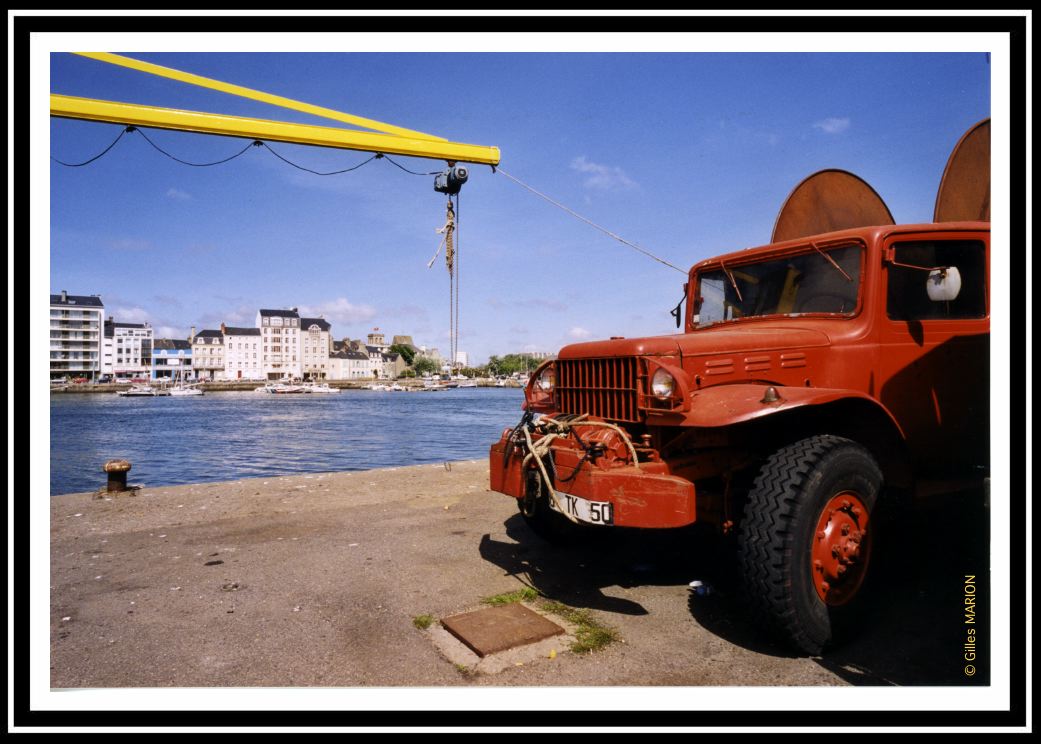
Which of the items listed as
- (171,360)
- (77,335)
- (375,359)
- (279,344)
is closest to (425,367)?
(375,359)

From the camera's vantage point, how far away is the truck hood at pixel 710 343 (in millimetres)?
3779

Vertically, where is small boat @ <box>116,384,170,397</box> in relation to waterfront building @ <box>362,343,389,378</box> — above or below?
below

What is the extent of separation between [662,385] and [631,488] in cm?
69

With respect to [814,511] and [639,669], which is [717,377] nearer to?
[814,511]

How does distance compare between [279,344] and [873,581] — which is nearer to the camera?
[873,581]

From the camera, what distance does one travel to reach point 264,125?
30.7ft

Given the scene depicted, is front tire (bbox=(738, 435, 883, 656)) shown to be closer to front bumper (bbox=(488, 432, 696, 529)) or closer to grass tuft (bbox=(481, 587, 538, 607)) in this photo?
front bumper (bbox=(488, 432, 696, 529))

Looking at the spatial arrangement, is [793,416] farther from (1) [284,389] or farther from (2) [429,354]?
(2) [429,354]

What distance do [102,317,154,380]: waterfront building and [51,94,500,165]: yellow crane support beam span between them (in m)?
114

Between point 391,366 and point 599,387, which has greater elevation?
point 391,366

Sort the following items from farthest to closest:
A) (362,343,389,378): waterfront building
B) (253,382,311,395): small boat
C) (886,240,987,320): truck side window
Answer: (362,343,389,378): waterfront building
(253,382,311,395): small boat
(886,240,987,320): truck side window

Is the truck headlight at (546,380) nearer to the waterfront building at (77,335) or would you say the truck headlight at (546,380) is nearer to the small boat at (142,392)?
the waterfront building at (77,335)

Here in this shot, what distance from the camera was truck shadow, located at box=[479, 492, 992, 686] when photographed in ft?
10.2

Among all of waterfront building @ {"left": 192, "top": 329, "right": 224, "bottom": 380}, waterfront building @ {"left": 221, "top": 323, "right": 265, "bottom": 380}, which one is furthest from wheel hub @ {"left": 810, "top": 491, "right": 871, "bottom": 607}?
waterfront building @ {"left": 192, "top": 329, "right": 224, "bottom": 380}
